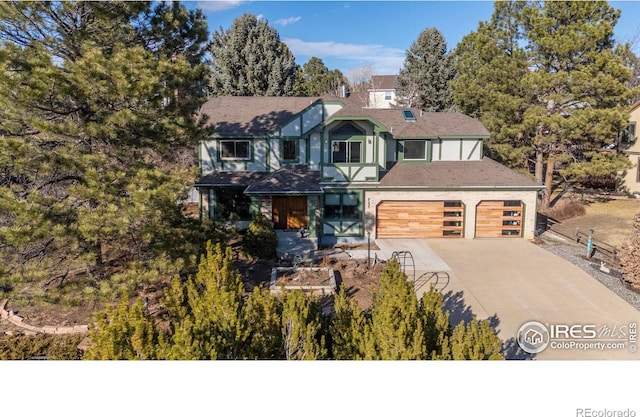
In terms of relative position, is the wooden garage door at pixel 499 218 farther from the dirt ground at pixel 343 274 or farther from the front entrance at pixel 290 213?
the front entrance at pixel 290 213

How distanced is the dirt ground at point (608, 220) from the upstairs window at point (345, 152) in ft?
39.0

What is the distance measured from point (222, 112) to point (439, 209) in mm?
12352

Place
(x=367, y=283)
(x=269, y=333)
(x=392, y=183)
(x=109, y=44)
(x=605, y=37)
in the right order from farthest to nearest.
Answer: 1. (x=605, y=37)
2. (x=392, y=183)
3. (x=367, y=283)
4. (x=109, y=44)
5. (x=269, y=333)

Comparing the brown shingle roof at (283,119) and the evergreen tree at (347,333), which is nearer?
the evergreen tree at (347,333)

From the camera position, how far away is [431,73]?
37.7 meters

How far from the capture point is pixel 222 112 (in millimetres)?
21375

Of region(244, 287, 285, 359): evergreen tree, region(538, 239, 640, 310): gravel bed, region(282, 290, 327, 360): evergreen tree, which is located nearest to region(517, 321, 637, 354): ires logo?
region(538, 239, 640, 310): gravel bed

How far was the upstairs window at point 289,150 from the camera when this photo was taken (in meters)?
19.8

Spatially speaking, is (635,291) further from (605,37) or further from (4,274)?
(4,274)

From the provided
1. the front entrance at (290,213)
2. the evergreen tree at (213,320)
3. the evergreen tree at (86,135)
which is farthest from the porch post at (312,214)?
the evergreen tree at (213,320)

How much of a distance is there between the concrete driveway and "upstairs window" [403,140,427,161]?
17.4 ft

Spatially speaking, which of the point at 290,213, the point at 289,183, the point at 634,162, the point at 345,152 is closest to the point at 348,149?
the point at 345,152

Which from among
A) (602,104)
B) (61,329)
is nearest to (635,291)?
(602,104)

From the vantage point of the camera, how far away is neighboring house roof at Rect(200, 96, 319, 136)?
20.1 m
